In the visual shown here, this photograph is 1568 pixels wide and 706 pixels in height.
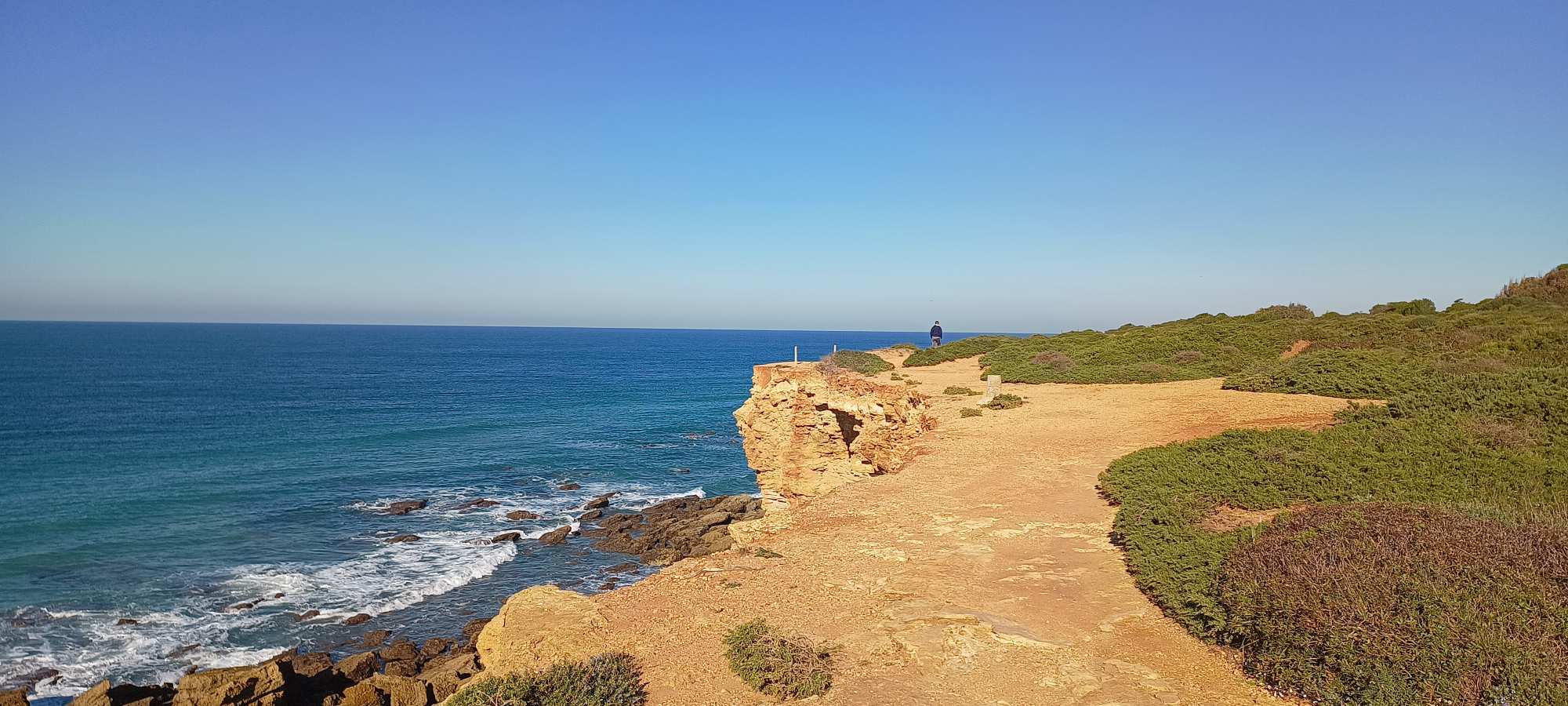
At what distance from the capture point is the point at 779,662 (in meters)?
7.32

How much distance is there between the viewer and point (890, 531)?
11.7m

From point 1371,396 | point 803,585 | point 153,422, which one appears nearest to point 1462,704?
point 803,585

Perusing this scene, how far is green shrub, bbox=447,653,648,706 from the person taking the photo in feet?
22.1

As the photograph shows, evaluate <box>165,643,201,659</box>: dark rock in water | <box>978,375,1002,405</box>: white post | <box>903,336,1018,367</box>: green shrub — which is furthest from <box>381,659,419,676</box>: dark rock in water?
<box>903,336,1018,367</box>: green shrub

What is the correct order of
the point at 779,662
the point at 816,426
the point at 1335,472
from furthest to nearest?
the point at 816,426, the point at 1335,472, the point at 779,662

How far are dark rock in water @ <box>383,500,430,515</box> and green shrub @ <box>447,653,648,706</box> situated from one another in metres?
26.4

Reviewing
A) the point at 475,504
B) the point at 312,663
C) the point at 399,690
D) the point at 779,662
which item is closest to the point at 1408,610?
the point at 779,662

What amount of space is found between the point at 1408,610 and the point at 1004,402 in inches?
642

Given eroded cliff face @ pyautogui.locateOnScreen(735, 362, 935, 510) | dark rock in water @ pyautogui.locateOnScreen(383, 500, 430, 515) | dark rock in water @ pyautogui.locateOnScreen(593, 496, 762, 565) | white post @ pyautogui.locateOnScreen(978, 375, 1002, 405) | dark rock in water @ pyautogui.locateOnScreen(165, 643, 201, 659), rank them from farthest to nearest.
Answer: dark rock in water @ pyautogui.locateOnScreen(383, 500, 430, 515) < dark rock in water @ pyautogui.locateOnScreen(593, 496, 762, 565) < white post @ pyautogui.locateOnScreen(978, 375, 1002, 405) < eroded cliff face @ pyautogui.locateOnScreen(735, 362, 935, 510) < dark rock in water @ pyautogui.locateOnScreen(165, 643, 201, 659)

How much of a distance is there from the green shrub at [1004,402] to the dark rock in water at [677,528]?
1000 cm

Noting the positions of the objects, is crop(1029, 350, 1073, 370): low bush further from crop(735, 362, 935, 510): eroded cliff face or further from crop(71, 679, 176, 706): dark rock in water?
crop(71, 679, 176, 706): dark rock in water

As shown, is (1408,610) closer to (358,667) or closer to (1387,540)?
(1387,540)

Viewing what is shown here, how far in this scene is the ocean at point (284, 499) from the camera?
1906 cm

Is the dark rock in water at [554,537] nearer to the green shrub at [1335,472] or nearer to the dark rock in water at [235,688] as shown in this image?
the dark rock in water at [235,688]
